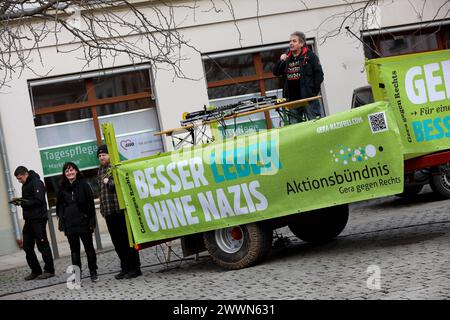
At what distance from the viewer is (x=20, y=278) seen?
48.8ft

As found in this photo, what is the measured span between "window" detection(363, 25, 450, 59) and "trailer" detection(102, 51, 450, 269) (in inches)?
391

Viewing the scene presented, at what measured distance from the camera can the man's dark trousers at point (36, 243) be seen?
1436 centimetres

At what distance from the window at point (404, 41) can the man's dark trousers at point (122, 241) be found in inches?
408

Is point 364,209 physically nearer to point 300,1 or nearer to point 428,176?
point 428,176

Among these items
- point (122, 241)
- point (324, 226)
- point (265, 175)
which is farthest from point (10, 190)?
point (265, 175)

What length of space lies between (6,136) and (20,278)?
5.25 metres

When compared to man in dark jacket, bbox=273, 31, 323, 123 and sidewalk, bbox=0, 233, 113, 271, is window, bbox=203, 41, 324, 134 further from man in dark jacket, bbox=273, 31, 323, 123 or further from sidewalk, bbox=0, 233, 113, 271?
man in dark jacket, bbox=273, 31, 323, 123

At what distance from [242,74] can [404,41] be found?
153 inches

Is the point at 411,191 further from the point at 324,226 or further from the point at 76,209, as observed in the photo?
the point at 76,209

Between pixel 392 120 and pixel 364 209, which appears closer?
pixel 392 120

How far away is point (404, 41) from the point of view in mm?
22016

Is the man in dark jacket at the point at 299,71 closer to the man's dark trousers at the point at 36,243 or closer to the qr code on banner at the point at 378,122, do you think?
the qr code on banner at the point at 378,122
